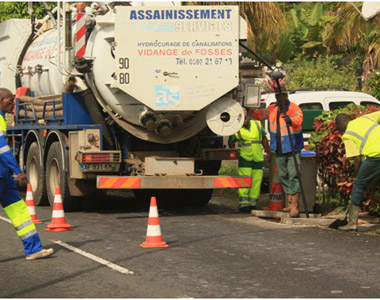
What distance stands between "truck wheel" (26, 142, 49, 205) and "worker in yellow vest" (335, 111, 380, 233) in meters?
5.43

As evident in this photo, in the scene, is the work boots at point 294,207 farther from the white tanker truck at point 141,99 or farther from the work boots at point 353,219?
the work boots at point 353,219

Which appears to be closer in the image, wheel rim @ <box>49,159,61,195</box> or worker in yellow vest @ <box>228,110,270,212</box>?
worker in yellow vest @ <box>228,110,270,212</box>

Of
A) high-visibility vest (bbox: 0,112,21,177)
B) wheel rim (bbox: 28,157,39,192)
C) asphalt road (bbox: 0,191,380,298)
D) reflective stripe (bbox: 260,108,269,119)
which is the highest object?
reflective stripe (bbox: 260,108,269,119)

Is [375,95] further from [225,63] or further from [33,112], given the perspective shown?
[33,112]

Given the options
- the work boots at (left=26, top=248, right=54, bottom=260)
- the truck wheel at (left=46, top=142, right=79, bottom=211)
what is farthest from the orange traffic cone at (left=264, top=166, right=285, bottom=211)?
the work boots at (left=26, top=248, right=54, bottom=260)

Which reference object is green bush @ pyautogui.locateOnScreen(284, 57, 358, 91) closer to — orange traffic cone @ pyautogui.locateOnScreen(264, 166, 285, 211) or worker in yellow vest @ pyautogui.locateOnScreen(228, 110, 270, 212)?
worker in yellow vest @ pyautogui.locateOnScreen(228, 110, 270, 212)

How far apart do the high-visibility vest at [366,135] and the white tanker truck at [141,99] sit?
74.5 inches

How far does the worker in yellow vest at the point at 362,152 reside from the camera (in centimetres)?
1020

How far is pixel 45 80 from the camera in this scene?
14.3m

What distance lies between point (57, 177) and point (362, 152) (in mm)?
5128

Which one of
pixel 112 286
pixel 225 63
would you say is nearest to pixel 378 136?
pixel 225 63

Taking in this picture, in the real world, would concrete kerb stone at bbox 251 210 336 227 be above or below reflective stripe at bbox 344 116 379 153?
below

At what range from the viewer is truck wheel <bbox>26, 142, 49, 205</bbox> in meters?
13.8

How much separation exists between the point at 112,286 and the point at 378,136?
4.51 m
